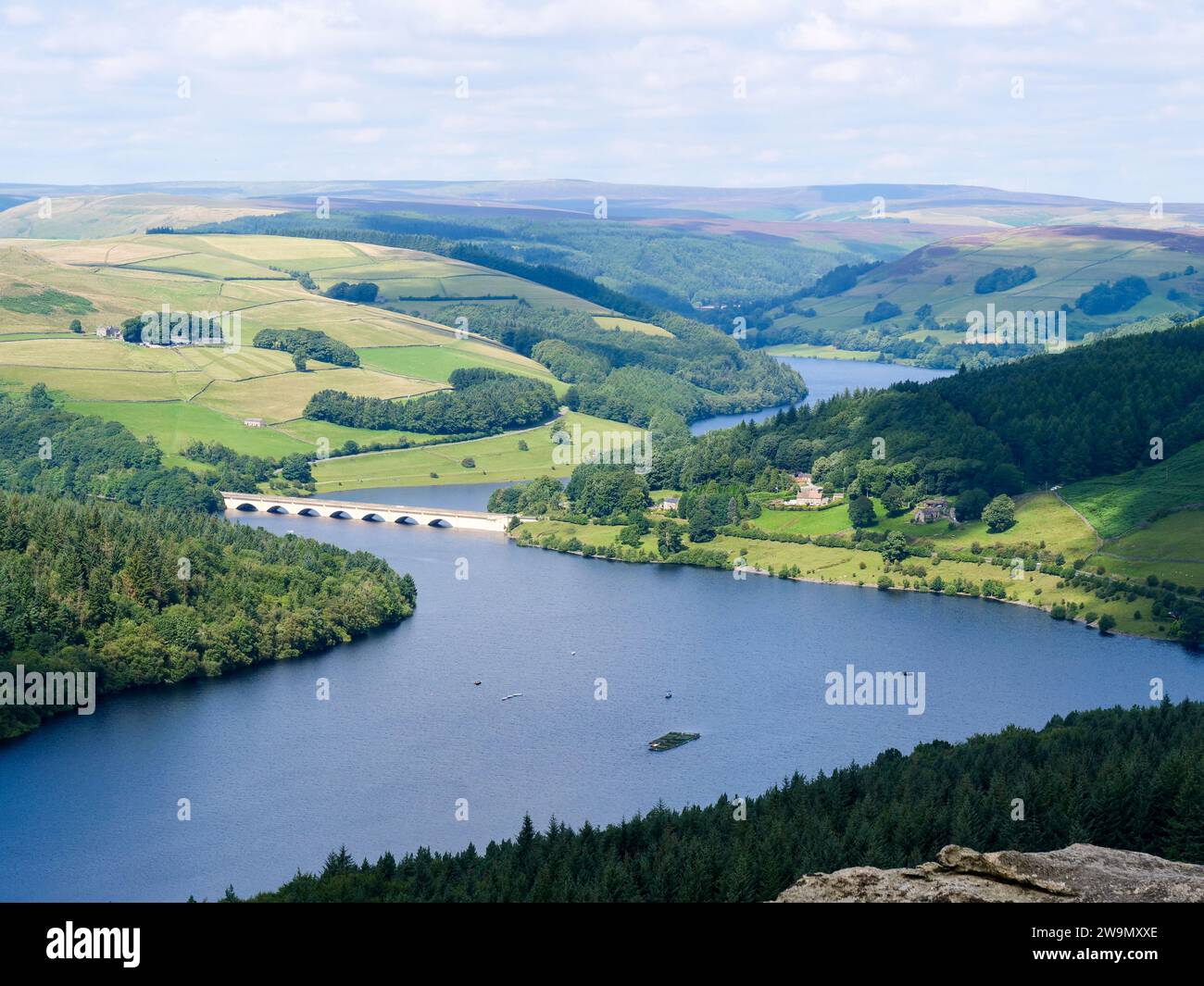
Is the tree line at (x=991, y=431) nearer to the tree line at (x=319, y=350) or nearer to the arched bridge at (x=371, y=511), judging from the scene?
the arched bridge at (x=371, y=511)

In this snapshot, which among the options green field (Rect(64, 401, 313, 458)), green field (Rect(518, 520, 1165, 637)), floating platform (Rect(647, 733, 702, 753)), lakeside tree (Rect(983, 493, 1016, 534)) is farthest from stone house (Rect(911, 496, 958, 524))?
green field (Rect(64, 401, 313, 458))

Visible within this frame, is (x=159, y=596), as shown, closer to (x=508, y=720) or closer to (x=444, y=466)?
(x=508, y=720)

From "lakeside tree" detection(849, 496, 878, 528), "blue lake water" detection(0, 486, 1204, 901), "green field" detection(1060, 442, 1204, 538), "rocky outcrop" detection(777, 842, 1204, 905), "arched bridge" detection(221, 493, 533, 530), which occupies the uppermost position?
"rocky outcrop" detection(777, 842, 1204, 905)

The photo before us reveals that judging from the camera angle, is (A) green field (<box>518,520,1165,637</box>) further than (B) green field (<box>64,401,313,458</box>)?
No

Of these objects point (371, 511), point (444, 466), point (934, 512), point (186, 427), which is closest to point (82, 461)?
point (186, 427)

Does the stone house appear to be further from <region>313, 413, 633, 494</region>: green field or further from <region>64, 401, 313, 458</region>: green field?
<region>64, 401, 313, 458</region>: green field
